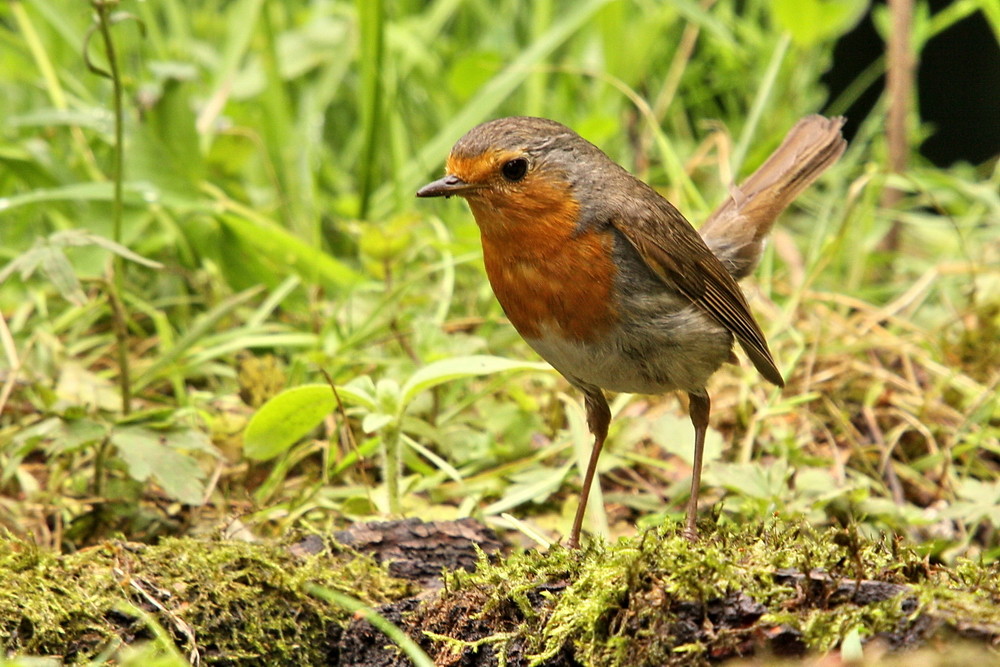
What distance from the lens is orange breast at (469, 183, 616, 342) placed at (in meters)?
2.82

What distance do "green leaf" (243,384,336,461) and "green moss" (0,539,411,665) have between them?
39 centimetres

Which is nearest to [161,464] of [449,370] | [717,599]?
[449,370]

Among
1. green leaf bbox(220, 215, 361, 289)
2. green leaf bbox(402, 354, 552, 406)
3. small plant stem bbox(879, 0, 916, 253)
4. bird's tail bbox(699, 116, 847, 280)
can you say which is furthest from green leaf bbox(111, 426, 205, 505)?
small plant stem bbox(879, 0, 916, 253)

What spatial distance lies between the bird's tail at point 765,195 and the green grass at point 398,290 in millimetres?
552

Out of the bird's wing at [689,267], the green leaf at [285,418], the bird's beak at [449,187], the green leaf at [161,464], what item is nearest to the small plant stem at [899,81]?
the bird's wing at [689,267]

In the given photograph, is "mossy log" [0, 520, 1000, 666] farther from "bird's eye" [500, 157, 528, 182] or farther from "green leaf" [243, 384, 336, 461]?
"bird's eye" [500, 157, 528, 182]

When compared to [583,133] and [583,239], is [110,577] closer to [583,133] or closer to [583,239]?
[583,239]

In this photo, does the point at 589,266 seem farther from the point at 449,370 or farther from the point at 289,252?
the point at 289,252

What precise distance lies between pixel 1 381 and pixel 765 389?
266 centimetres

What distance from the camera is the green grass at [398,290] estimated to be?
11.2 feet

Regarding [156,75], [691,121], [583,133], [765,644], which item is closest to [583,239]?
[765,644]

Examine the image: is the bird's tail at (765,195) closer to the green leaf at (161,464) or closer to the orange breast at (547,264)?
the orange breast at (547,264)

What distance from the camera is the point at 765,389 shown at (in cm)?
407

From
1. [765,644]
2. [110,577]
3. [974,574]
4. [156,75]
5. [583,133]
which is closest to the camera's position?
[765,644]
